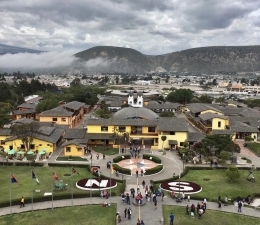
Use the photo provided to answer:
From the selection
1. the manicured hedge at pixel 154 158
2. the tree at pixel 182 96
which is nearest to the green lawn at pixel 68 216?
the manicured hedge at pixel 154 158

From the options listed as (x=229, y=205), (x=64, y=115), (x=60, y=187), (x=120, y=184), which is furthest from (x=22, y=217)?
(x=64, y=115)

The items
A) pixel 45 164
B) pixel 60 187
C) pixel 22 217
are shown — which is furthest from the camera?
pixel 45 164

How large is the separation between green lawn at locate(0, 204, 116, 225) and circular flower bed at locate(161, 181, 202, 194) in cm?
889

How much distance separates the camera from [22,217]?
29266 mm

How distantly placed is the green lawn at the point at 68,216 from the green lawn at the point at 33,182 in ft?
10.1

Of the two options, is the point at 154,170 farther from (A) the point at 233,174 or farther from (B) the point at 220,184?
(A) the point at 233,174

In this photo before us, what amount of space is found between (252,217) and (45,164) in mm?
31362

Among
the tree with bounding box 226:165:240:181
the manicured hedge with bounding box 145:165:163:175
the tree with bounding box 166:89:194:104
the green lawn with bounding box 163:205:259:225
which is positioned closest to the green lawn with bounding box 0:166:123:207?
the manicured hedge with bounding box 145:165:163:175

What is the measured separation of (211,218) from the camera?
29.3 meters

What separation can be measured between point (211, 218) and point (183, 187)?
8370 mm

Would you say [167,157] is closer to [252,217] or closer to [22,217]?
[252,217]

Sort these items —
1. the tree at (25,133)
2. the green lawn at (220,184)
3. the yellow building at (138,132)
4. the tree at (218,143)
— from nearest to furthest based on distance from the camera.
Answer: the green lawn at (220,184)
the tree at (218,143)
the tree at (25,133)
the yellow building at (138,132)

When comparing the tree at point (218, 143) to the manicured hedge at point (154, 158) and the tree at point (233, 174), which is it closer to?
the manicured hedge at point (154, 158)

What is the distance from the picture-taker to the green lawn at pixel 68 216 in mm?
28078
